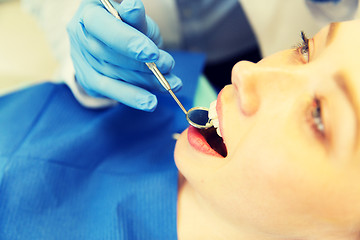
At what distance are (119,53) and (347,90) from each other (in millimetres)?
572

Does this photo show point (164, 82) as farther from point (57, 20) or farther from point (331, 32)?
point (57, 20)

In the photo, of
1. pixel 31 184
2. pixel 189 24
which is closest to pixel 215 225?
pixel 31 184

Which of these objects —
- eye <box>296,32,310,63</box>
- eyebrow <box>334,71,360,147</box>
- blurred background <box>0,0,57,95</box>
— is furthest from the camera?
blurred background <box>0,0,57,95</box>

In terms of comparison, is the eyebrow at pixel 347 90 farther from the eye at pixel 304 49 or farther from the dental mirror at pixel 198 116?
the dental mirror at pixel 198 116

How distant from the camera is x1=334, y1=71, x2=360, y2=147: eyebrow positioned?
520 mm

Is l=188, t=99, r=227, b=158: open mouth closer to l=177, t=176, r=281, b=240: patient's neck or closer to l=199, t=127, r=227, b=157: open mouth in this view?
l=199, t=127, r=227, b=157: open mouth

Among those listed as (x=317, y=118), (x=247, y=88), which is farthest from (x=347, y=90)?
(x=247, y=88)

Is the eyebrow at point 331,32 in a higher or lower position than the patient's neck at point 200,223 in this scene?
higher

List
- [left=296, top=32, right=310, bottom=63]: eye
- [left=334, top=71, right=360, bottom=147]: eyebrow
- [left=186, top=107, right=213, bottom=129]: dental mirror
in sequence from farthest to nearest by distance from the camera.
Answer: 1. [left=186, top=107, right=213, bottom=129]: dental mirror
2. [left=296, top=32, right=310, bottom=63]: eye
3. [left=334, top=71, right=360, bottom=147]: eyebrow

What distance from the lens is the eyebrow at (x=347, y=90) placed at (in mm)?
520

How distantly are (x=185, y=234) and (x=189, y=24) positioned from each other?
946 mm

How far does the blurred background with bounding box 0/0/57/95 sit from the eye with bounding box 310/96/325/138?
1.25 m

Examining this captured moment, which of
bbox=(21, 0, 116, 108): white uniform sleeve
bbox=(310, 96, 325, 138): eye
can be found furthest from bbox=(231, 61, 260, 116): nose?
bbox=(21, 0, 116, 108): white uniform sleeve

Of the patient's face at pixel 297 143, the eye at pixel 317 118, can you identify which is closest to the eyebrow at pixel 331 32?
the patient's face at pixel 297 143
